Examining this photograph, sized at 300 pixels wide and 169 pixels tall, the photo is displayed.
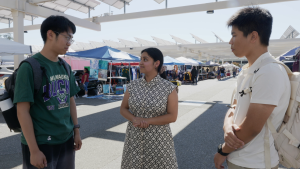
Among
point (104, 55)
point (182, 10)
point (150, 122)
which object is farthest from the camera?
point (182, 10)

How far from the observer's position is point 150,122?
2037 mm

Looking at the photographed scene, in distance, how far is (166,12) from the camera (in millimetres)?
11633

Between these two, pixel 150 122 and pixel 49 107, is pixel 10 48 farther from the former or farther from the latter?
pixel 150 122

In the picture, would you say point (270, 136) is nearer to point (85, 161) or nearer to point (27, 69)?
point (27, 69)

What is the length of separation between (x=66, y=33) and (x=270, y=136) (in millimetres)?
1754

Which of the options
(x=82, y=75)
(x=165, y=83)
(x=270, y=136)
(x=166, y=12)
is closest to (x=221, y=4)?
(x=166, y=12)

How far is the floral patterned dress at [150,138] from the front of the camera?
2.07 metres

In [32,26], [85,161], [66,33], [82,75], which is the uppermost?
[32,26]

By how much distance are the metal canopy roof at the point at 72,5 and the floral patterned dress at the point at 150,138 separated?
1173 centimetres

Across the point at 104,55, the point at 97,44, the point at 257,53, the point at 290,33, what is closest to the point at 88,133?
the point at 257,53

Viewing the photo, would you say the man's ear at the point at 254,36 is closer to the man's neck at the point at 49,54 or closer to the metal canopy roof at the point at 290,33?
the man's neck at the point at 49,54

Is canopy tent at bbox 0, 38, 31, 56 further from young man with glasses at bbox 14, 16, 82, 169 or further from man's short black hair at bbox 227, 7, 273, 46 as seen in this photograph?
man's short black hair at bbox 227, 7, 273, 46

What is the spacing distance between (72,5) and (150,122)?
40.6ft

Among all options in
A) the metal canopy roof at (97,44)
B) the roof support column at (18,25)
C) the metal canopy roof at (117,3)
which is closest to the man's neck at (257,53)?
the roof support column at (18,25)
